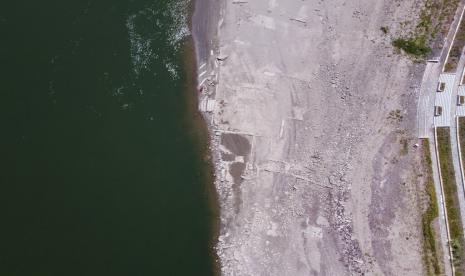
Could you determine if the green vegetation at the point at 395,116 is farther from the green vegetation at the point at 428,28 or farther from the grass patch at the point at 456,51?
the grass patch at the point at 456,51

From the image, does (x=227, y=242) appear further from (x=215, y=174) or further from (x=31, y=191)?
(x=31, y=191)

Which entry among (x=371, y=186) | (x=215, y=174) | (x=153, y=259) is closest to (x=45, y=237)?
(x=153, y=259)

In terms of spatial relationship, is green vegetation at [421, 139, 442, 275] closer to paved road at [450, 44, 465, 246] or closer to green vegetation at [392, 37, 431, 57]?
paved road at [450, 44, 465, 246]

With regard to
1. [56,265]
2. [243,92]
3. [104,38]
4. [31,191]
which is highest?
[104,38]

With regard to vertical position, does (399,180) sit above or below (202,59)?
below

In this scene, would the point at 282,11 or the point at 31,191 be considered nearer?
the point at 31,191

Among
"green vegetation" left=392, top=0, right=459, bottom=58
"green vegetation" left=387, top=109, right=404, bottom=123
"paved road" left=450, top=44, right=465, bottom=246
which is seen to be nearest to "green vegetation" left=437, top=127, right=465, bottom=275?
"paved road" left=450, top=44, right=465, bottom=246

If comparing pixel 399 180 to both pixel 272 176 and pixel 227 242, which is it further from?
pixel 227 242
